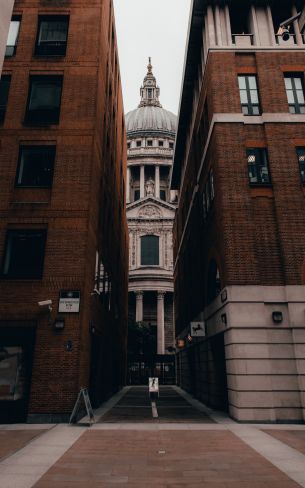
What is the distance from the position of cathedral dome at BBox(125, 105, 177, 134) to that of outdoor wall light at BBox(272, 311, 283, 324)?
82.3 meters

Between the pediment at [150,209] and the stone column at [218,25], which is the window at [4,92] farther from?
the pediment at [150,209]

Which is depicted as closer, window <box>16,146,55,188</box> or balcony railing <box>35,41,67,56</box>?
window <box>16,146,55,188</box>

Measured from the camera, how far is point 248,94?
18.5 metres

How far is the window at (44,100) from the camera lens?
714 inches

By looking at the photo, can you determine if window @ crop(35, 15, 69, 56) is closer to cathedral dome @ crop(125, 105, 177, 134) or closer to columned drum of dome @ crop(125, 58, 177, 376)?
columned drum of dome @ crop(125, 58, 177, 376)

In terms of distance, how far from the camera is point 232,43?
19.5 meters

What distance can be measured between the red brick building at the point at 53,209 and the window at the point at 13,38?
64 mm

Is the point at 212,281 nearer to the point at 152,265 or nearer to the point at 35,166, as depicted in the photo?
the point at 35,166

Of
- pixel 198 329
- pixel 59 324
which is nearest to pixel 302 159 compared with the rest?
pixel 198 329

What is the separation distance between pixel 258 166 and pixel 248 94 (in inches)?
168

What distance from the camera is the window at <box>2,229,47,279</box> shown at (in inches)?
→ 610

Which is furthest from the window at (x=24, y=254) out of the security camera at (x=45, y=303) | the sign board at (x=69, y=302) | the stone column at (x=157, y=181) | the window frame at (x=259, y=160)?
the stone column at (x=157, y=181)

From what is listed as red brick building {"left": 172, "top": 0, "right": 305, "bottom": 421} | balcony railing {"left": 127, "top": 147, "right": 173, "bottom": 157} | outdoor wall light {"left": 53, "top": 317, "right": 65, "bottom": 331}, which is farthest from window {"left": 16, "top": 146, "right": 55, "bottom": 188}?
balcony railing {"left": 127, "top": 147, "right": 173, "bottom": 157}

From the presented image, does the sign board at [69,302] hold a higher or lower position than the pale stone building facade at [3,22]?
lower
